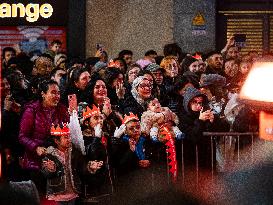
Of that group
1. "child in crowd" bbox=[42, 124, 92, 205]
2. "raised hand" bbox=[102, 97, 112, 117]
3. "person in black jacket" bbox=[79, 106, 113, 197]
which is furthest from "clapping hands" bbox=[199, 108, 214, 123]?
"child in crowd" bbox=[42, 124, 92, 205]

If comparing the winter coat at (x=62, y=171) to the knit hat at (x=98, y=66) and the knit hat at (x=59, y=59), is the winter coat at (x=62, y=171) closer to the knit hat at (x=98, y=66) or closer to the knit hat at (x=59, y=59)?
the knit hat at (x=98, y=66)

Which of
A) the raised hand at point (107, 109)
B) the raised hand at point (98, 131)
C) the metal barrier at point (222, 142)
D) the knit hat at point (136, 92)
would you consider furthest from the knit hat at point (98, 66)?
the raised hand at point (98, 131)

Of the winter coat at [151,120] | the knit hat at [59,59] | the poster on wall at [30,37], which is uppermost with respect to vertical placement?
the poster on wall at [30,37]

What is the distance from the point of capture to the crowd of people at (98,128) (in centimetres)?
884

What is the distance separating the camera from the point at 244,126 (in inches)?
408

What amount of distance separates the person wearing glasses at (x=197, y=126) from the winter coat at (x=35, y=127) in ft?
4.55

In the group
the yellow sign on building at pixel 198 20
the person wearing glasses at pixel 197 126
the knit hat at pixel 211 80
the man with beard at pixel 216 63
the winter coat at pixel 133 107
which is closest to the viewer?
the person wearing glasses at pixel 197 126

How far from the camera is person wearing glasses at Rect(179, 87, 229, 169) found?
958cm

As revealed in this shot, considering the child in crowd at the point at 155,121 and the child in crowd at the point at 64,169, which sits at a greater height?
the child in crowd at the point at 155,121

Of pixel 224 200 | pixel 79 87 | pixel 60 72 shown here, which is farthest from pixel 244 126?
pixel 60 72

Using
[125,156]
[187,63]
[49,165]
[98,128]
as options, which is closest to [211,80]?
[187,63]

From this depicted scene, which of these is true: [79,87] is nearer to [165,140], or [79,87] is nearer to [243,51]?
[165,140]

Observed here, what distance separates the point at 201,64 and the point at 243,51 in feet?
19.5

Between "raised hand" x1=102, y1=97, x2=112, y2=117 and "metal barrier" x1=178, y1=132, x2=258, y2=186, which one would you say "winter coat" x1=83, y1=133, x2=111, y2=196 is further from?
"metal barrier" x1=178, y1=132, x2=258, y2=186
